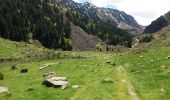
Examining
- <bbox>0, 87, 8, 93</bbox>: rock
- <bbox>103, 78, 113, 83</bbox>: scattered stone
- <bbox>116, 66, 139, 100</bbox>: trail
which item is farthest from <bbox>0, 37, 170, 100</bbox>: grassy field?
<bbox>0, 87, 8, 93</bbox>: rock

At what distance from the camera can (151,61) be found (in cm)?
6209

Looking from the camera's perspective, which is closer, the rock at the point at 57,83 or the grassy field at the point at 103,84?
the grassy field at the point at 103,84

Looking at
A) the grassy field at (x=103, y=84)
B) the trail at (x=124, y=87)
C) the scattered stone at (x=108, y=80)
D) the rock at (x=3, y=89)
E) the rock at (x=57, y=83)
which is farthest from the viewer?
the scattered stone at (x=108, y=80)

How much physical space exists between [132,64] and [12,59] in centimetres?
4684

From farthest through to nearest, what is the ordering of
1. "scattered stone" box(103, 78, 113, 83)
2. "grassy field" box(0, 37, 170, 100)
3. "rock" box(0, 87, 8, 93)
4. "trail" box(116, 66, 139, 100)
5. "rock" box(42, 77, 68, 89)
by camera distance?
"scattered stone" box(103, 78, 113, 83), "rock" box(42, 77, 68, 89), "rock" box(0, 87, 8, 93), "grassy field" box(0, 37, 170, 100), "trail" box(116, 66, 139, 100)

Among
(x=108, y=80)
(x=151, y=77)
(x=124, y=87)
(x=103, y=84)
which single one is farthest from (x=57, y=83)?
(x=151, y=77)

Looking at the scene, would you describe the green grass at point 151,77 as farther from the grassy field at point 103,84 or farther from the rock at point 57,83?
the rock at point 57,83

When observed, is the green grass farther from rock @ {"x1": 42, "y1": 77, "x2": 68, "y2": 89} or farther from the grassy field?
rock @ {"x1": 42, "y1": 77, "x2": 68, "y2": 89}

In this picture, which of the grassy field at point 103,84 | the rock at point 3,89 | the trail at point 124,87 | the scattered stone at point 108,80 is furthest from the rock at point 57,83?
the trail at point 124,87

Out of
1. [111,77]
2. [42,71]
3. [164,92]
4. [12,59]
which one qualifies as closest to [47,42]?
[12,59]

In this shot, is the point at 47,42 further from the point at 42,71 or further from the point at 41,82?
the point at 41,82

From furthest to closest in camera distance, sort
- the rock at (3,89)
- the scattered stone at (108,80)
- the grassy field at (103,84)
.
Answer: the scattered stone at (108,80)
the rock at (3,89)
the grassy field at (103,84)

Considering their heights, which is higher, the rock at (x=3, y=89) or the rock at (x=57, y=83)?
the rock at (x=57, y=83)

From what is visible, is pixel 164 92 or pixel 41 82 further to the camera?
pixel 41 82
